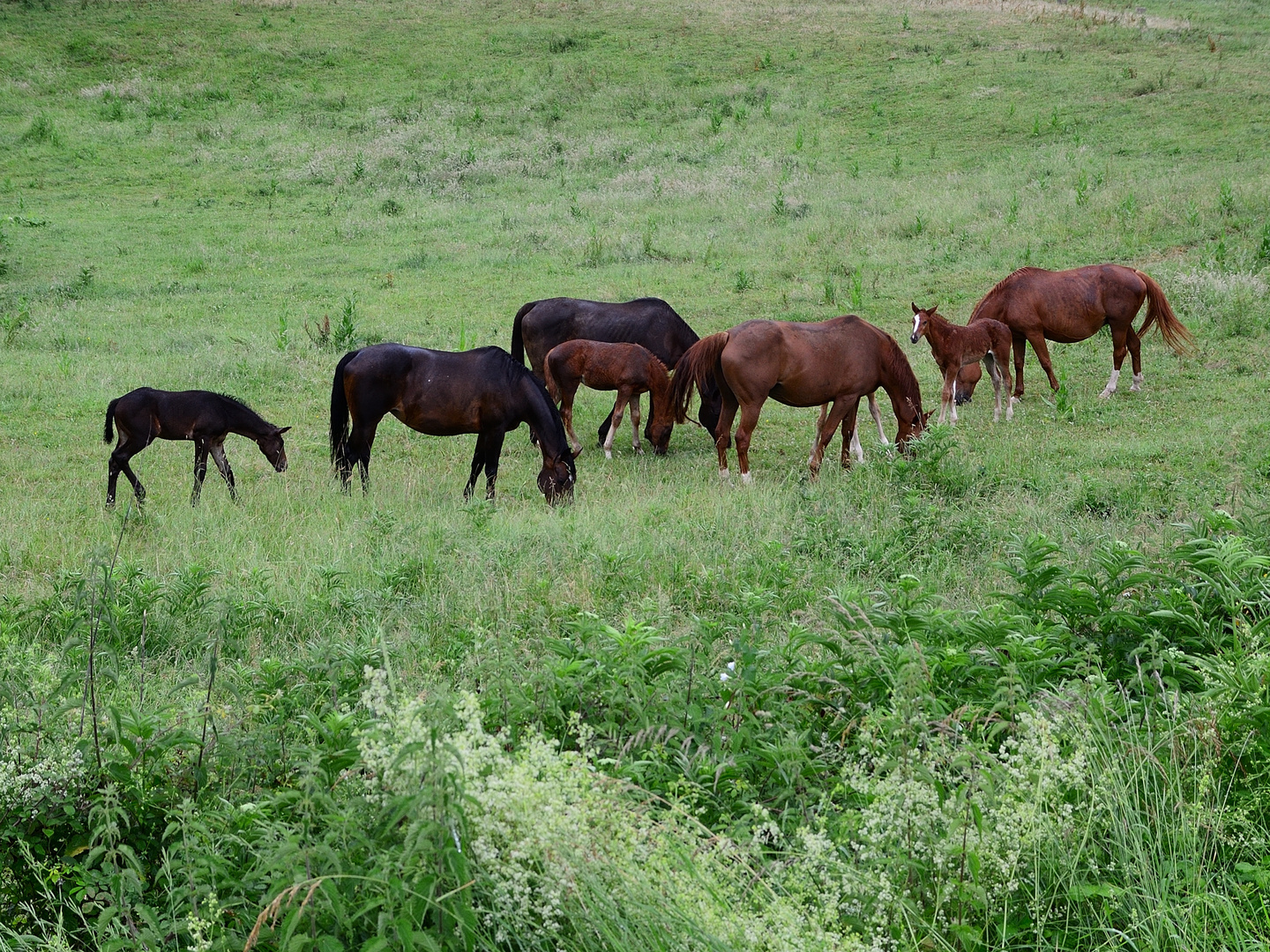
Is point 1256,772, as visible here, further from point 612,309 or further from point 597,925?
point 612,309

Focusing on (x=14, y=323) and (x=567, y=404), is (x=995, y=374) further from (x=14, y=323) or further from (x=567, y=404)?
(x=14, y=323)

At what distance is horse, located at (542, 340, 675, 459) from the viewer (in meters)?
13.0

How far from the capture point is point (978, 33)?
39281mm

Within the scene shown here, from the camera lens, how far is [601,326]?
47.1ft

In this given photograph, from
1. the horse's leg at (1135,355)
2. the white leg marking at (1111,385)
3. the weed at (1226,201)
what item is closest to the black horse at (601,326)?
the white leg marking at (1111,385)

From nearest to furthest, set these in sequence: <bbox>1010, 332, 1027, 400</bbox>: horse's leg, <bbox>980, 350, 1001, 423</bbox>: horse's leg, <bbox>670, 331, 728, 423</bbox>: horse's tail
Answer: <bbox>670, 331, 728, 423</bbox>: horse's tail, <bbox>980, 350, 1001, 423</bbox>: horse's leg, <bbox>1010, 332, 1027, 400</bbox>: horse's leg

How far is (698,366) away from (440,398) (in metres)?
2.71

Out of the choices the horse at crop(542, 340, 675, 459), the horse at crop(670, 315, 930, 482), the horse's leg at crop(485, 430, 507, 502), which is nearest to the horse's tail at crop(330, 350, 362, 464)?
the horse's leg at crop(485, 430, 507, 502)

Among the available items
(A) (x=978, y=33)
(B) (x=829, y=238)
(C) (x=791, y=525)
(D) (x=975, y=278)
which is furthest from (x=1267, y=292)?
(A) (x=978, y=33)

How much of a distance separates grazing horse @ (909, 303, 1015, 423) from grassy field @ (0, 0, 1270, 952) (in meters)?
0.56

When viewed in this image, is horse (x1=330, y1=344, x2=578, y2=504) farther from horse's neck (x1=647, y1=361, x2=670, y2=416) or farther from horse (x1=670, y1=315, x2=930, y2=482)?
horse's neck (x1=647, y1=361, x2=670, y2=416)

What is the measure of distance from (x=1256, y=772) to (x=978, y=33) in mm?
40312

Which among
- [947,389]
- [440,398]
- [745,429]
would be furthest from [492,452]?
[947,389]

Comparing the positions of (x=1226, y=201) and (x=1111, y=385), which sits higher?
(x=1226, y=201)
